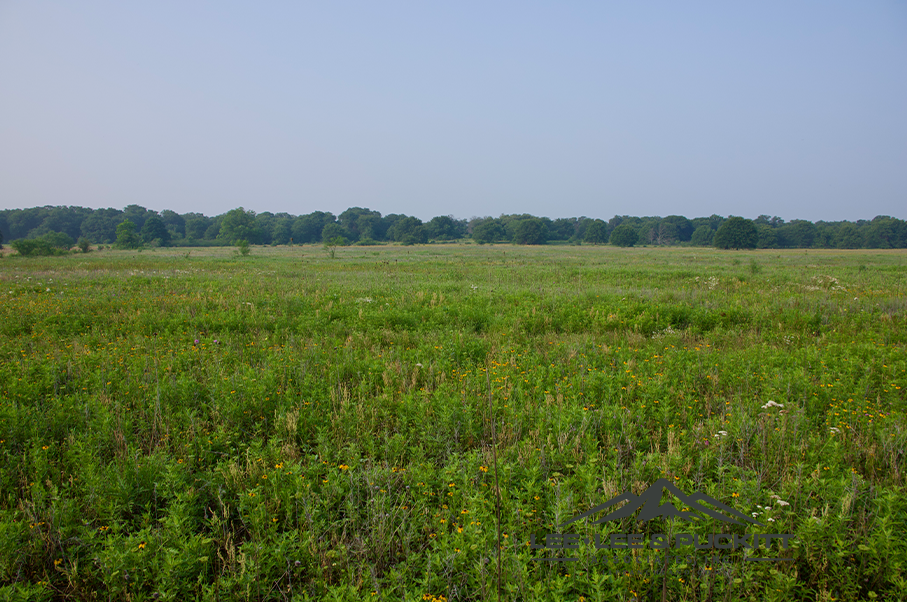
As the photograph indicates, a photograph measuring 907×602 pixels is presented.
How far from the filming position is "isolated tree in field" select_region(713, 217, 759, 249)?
86.2 metres

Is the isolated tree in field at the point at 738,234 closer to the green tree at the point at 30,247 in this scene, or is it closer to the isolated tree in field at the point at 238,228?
the green tree at the point at 30,247

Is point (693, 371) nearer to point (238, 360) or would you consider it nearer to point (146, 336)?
point (238, 360)

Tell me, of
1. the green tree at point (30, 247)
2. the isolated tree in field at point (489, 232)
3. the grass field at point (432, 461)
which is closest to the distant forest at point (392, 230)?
the isolated tree in field at point (489, 232)

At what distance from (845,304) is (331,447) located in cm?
1386

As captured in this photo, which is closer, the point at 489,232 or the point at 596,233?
the point at 489,232

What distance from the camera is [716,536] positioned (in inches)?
117

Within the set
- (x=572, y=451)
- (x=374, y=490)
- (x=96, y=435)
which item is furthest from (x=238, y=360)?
(x=572, y=451)

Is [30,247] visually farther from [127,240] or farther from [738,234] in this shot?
[738,234]

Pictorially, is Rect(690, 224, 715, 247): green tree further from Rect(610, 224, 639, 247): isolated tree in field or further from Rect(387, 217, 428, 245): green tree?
Rect(387, 217, 428, 245): green tree

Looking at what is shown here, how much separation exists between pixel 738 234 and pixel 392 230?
90628mm

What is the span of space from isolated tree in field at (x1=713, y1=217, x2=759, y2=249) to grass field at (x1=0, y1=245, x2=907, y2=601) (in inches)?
3638

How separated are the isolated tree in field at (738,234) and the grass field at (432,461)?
303 feet

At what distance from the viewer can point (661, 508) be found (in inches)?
132

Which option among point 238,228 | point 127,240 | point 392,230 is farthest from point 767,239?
point 127,240
